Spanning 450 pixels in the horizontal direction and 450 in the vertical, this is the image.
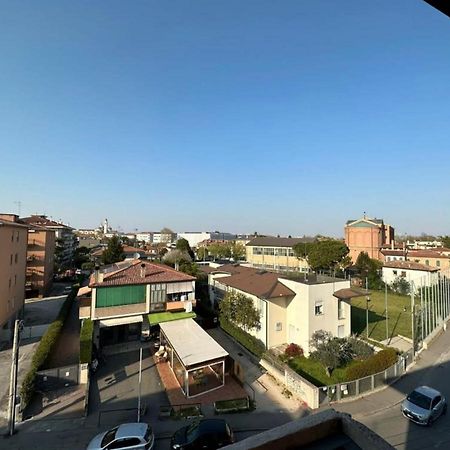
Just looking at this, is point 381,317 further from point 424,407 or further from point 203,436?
point 203,436

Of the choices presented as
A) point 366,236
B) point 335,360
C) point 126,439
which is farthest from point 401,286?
point 126,439

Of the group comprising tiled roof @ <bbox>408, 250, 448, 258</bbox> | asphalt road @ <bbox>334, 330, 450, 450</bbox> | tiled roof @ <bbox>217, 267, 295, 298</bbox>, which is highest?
tiled roof @ <bbox>408, 250, 448, 258</bbox>

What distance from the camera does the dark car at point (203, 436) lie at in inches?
500

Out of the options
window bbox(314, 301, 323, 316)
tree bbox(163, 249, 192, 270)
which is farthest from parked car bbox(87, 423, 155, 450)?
tree bbox(163, 249, 192, 270)

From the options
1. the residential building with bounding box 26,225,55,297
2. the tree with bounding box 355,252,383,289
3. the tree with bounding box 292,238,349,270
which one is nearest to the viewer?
the residential building with bounding box 26,225,55,297

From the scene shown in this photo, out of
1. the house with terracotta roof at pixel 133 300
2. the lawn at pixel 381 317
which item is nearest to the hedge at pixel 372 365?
the lawn at pixel 381 317

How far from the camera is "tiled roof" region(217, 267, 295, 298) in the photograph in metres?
23.2

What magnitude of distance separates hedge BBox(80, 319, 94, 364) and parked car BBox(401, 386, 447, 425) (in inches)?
684

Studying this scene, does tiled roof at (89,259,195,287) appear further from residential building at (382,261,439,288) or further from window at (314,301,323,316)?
residential building at (382,261,439,288)

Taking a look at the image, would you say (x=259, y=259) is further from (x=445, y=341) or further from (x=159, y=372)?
(x=159, y=372)

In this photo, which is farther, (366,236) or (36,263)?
(366,236)

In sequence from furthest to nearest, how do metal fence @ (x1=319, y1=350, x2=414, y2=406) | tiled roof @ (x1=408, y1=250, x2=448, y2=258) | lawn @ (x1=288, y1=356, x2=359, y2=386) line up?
tiled roof @ (x1=408, y1=250, x2=448, y2=258) < lawn @ (x1=288, y1=356, x2=359, y2=386) < metal fence @ (x1=319, y1=350, x2=414, y2=406)

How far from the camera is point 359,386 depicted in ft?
57.8

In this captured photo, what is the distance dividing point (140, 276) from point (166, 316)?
3.83 metres
